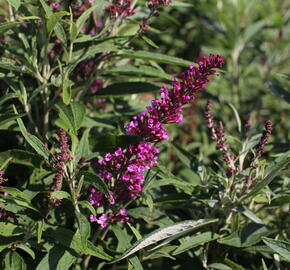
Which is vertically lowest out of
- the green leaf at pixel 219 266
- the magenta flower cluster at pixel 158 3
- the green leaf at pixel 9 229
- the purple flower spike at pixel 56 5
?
the green leaf at pixel 219 266

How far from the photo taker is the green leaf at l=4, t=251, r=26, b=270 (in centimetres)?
201

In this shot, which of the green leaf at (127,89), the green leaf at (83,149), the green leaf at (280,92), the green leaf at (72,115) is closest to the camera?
the green leaf at (72,115)

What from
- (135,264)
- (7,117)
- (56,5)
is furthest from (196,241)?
(56,5)

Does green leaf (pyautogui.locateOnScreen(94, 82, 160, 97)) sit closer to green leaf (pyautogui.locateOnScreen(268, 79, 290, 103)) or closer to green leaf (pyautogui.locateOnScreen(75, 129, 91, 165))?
green leaf (pyautogui.locateOnScreen(75, 129, 91, 165))

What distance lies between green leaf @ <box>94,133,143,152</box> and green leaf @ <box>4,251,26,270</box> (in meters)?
0.67

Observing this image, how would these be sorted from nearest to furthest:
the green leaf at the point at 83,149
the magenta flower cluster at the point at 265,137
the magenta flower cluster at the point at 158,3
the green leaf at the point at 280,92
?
1. the magenta flower cluster at the point at 265,137
2. the green leaf at the point at 83,149
3. the magenta flower cluster at the point at 158,3
4. the green leaf at the point at 280,92

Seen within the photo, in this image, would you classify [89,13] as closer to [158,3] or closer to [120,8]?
[120,8]

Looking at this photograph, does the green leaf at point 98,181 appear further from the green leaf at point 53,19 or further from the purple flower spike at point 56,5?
the purple flower spike at point 56,5

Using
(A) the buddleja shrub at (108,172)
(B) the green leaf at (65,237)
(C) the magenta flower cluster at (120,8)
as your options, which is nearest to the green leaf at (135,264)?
(A) the buddleja shrub at (108,172)

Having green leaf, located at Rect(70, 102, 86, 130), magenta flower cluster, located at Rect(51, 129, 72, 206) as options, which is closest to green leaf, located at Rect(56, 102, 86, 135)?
green leaf, located at Rect(70, 102, 86, 130)

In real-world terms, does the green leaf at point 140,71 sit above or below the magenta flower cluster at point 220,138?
above

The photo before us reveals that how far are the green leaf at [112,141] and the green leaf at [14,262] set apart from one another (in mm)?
675

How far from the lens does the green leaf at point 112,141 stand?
1946mm

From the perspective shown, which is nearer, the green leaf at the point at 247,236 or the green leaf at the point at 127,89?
the green leaf at the point at 247,236
